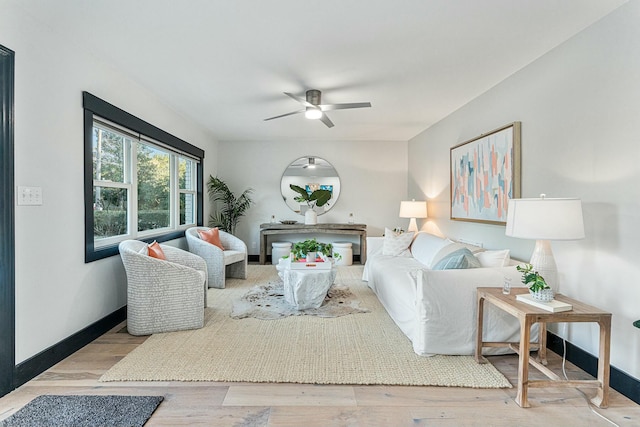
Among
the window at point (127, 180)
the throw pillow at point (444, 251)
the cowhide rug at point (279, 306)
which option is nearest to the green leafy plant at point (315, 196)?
the window at point (127, 180)

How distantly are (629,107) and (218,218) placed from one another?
18.9 feet

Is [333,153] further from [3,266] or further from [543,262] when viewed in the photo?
[3,266]

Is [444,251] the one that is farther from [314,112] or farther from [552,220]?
[314,112]

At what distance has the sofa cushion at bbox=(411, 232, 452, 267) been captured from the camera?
3588mm

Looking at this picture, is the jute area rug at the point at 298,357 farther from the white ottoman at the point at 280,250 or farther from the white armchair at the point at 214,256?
the white ottoman at the point at 280,250

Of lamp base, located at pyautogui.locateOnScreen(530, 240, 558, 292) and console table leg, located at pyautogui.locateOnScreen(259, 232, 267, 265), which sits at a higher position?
lamp base, located at pyautogui.locateOnScreen(530, 240, 558, 292)

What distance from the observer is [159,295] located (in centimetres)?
272

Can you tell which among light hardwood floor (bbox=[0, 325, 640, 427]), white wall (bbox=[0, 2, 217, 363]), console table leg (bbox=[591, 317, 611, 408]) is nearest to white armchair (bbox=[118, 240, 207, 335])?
white wall (bbox=[0, 2, 217, 363])

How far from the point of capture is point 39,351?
214 centimetres

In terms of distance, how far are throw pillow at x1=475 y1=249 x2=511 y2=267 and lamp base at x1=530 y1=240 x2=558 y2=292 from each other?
19.2 inches

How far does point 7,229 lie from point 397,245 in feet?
12.5

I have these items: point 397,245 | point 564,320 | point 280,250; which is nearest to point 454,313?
point 564,320

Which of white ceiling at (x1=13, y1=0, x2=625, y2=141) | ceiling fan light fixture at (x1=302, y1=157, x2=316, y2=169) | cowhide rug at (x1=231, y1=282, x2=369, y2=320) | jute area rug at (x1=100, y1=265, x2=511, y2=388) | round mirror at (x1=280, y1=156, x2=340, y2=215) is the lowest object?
jute area rug at (x1=100, y1=265, x2=511, y2=388)

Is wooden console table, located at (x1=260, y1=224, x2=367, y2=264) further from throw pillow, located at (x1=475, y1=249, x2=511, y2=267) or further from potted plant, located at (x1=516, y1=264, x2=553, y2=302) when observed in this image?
potted plant, located at (x1=516, y1=264, x2=553, y2=302)
